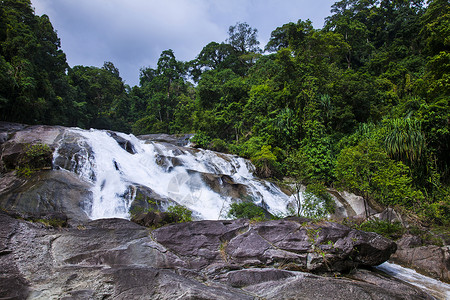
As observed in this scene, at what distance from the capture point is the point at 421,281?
23.1 feet

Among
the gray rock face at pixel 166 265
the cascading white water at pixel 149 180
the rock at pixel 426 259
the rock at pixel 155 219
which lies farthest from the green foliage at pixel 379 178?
the rock at pixel 155 219

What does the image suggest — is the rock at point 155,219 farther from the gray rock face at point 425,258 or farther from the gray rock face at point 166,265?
the gray rock face at point 425,258

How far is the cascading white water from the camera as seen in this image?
36.6ft

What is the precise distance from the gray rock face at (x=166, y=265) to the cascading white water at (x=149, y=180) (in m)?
5.32

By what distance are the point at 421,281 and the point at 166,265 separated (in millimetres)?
7117

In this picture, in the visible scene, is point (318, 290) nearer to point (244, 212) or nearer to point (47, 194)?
point (244, 212)

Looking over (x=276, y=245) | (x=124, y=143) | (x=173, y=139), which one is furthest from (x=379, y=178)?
(x=173, y=139)

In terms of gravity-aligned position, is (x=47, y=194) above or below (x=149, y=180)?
below

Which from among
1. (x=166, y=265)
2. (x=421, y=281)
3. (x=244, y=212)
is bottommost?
(x=421, y=281)

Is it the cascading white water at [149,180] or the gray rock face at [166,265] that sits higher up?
the cascading white water at [149,180]

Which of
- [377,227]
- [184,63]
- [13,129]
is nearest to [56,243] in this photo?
[377,227]

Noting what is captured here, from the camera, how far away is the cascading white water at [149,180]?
1116cm

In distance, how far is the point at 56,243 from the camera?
4.59m

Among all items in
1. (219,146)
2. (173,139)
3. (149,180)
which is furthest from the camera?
(173,139)
